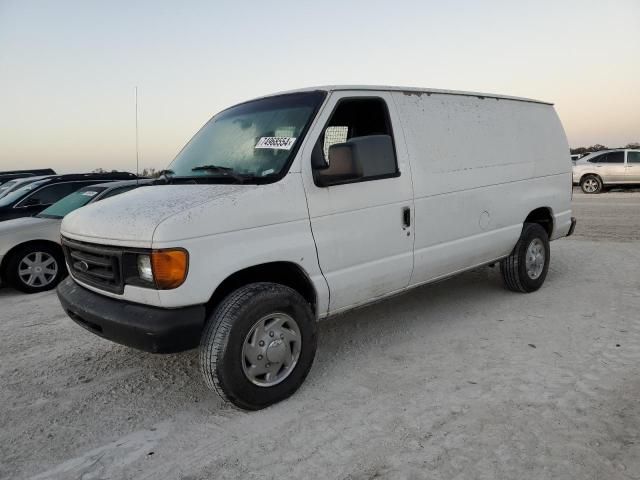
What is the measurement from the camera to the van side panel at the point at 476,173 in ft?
13.4

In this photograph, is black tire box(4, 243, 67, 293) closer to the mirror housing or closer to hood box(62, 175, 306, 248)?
hood box(62, 175, 306, 248)

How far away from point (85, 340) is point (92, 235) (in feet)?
6.28

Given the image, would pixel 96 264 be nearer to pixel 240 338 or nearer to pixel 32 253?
pixel 240 338

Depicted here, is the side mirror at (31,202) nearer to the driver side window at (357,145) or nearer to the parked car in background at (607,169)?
the driver side window at (357,145)

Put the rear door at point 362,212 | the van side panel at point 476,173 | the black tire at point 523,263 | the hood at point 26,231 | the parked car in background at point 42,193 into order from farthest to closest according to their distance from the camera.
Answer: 1. the parked car in background at point 42,193
2. the hood at point 26,231
3. the black tire at point 523,263
4. the van side panel at point 476,173
5. the rear door at point 362,212

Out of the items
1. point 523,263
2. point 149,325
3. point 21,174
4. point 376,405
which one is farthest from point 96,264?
point 21,174

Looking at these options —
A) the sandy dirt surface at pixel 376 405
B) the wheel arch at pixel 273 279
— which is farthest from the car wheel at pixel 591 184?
the wheel arch at pixel 273 279

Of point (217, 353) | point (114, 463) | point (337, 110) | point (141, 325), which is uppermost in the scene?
point (337, 110)

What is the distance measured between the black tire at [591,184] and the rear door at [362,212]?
16614 mm

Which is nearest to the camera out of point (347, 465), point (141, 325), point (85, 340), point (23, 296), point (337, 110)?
point (347, 465)

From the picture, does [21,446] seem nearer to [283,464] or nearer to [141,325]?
[141,325]

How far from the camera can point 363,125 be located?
408 centimetres

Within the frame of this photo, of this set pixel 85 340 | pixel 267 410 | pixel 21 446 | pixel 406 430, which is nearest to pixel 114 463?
pixel 21 446

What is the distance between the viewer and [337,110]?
3.64m
